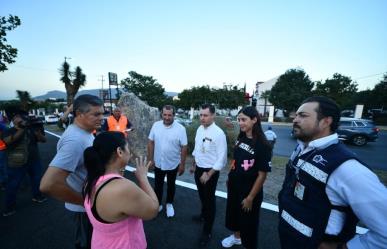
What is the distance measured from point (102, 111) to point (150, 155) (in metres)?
2.14

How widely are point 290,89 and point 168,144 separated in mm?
40641

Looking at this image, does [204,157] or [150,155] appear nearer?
[204,157]

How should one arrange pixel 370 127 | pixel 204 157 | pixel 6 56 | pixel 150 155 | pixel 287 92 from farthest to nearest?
pixel 287 92 < pixel 370 127 < pixel 6 56 < pixel 150 155 < pixel 204 157

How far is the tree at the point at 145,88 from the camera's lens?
5066cm

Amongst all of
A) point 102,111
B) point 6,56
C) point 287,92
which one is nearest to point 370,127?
point 102,111

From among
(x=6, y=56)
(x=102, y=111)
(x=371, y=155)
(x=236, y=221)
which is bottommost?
(x=371, y=155)

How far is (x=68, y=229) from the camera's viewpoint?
3.53 meters

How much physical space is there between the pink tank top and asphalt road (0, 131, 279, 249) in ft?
5.71

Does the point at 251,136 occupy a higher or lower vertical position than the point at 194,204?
higher

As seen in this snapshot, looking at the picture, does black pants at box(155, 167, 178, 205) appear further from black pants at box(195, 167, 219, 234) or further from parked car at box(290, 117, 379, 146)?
parked car at box(290, 117, 379, 146)

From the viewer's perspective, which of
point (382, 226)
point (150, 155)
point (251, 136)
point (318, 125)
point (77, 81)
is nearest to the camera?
point (382, 226)

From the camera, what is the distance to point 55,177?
69.4 inches

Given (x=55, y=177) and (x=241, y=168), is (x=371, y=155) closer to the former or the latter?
(x=241, y=168)

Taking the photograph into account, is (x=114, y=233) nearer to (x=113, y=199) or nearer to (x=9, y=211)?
(x=113, y=199)
